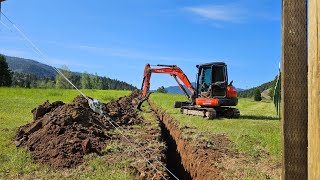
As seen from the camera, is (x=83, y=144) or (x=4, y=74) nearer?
(x=83, y=144)

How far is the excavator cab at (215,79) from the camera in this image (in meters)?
18.7

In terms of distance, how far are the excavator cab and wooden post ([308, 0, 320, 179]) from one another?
1667cm

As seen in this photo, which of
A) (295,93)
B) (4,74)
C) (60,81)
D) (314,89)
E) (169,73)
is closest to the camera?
(314,89)

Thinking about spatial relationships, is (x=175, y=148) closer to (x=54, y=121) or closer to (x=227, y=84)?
(x=54, y=121)

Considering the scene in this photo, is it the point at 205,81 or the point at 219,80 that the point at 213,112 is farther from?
the point at 205,81

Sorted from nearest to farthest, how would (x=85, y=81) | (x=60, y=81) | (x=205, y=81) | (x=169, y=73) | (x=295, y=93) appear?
1. (x=295, y=93)
2. (x=205, y=81)
3. (x=169, y=73)
4. (x=60, y=81)
5. (x=85, y=81)

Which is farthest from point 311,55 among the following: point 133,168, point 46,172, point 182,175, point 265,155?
point 182,175

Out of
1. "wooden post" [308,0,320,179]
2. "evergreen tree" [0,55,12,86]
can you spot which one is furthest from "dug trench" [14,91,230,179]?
"evergreen tree" [0,55,12,86]

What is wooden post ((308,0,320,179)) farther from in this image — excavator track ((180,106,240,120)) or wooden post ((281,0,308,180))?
excavator track ((180,106,240,120))

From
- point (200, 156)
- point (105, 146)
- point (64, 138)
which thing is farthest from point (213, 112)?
point (64, 138)

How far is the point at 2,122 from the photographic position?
1291cm

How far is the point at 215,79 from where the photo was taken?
62.3ft

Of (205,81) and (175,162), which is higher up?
(205,81)

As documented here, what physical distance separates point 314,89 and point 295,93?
7.0 inches
